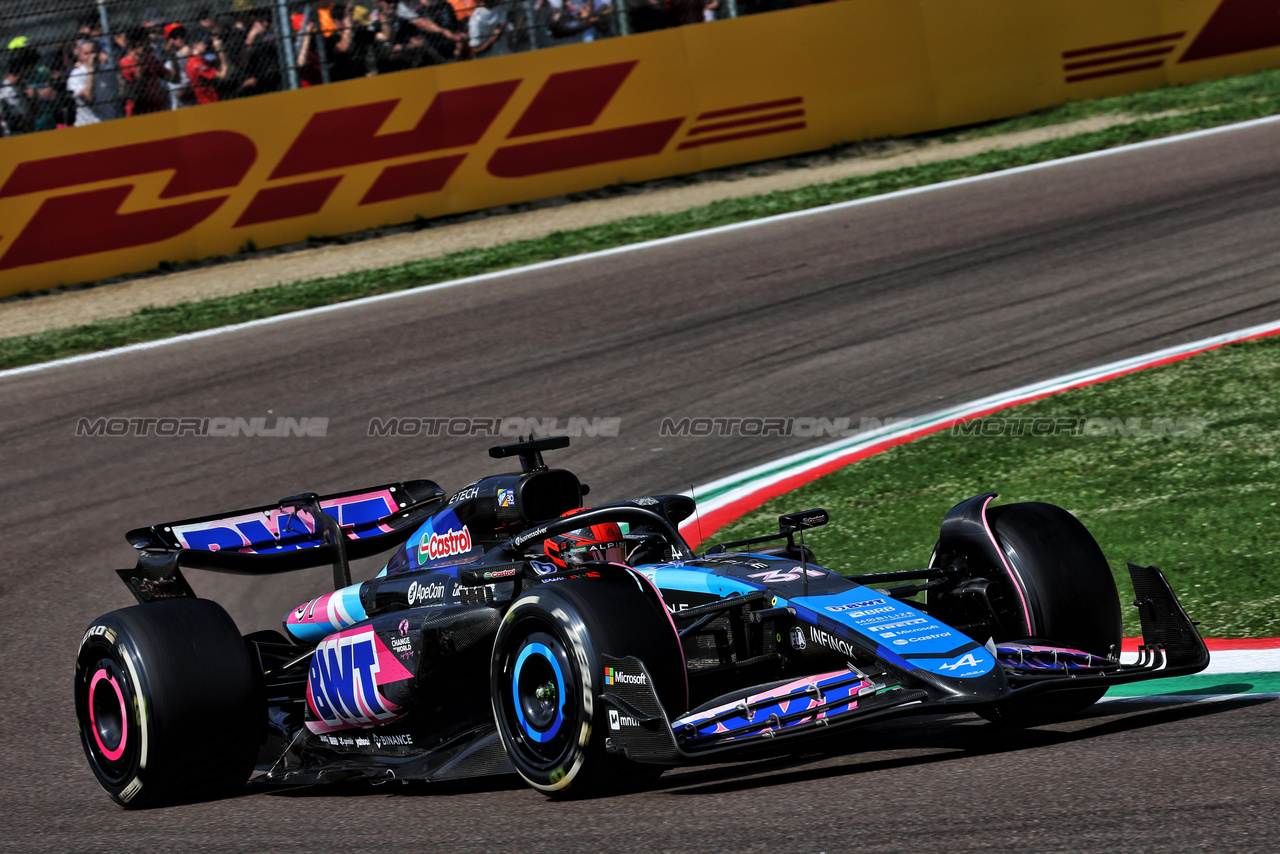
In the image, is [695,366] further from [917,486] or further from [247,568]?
[247,568]

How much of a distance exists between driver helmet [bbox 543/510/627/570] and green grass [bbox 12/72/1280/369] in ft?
27.5

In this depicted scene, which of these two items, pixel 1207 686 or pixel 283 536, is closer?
pixel 1207 686

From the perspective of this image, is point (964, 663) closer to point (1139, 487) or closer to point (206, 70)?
point (1139, 487)

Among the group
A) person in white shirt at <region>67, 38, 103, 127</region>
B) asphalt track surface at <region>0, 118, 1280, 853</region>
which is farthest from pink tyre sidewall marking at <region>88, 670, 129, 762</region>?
person in white shirt at <region>67, 38, 103, 127</region>

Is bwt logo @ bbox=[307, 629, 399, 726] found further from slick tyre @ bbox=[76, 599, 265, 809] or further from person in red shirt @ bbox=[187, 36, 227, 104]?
person in red shirt @ bbox=[187, 36, 227, 104]

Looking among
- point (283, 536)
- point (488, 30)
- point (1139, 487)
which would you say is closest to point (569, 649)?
point (283, 536)

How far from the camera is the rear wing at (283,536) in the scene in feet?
19.4

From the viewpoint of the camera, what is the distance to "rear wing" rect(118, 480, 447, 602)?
233 inches

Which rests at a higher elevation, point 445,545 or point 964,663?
point 445,545

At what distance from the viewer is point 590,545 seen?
5289mm

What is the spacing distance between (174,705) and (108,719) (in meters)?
0.47

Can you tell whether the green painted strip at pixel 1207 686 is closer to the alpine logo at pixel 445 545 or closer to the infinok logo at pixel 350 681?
the alpine logo at pixel 445 545

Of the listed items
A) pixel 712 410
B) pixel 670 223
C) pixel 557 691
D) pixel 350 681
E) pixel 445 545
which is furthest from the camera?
pixel 670 223

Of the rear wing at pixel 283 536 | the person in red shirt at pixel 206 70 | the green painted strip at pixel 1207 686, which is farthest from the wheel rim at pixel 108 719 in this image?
the person in red shirt at pixel 206 70
